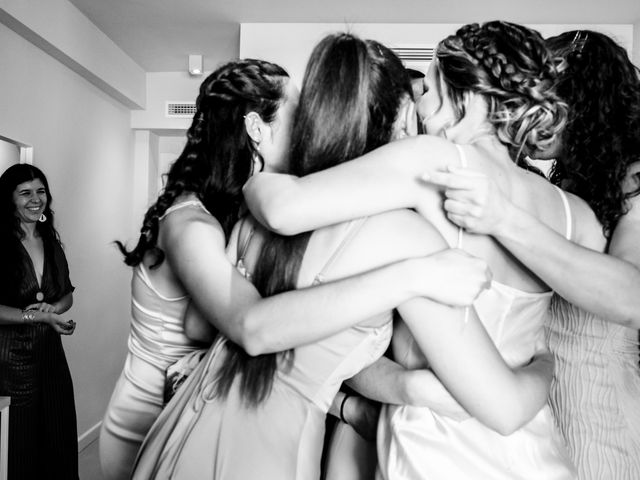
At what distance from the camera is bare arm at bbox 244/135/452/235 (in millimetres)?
922

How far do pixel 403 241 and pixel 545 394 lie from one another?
1.24 feet

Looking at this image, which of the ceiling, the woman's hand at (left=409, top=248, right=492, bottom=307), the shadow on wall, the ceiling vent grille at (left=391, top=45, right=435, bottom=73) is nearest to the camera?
the woman's hand at (left=409, top=248, right=492, bottom=307)

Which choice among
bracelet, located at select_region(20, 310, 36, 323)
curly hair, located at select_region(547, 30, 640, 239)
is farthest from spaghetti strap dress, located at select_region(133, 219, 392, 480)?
bracelet, located at select_region(20, 310, 36, 323)

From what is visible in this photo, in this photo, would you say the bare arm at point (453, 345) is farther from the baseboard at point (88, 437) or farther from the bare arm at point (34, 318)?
the baseboard at point (88, 437)

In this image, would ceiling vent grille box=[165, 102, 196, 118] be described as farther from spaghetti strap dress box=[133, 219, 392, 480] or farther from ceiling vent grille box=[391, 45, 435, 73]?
spaghetti strap dress box=[133, 219, 392, 480]

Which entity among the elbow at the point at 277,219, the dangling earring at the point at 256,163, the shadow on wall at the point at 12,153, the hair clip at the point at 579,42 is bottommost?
the elbow at the point at 277,219

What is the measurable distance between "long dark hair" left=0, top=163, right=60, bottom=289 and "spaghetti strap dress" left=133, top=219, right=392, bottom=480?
270 centimetres

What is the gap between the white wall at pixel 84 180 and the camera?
3.73 metres

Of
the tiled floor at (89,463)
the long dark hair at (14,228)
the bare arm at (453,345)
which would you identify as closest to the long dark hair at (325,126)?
the bare arm at (453,345)

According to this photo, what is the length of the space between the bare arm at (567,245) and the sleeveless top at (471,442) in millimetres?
71

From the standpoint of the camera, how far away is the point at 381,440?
1011mm

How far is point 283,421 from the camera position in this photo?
97 centimetres

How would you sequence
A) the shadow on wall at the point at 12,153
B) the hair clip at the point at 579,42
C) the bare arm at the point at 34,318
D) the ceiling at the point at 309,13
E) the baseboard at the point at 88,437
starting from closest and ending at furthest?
the hair clip at the point at 579,42 → the bare arm at the point at 34,318 → the shadow on wall at the point at 12,153 → the ceiling at the point at 309,13 → the baseboard at the point at 88,437

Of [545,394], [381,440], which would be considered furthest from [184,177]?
[545,394]
